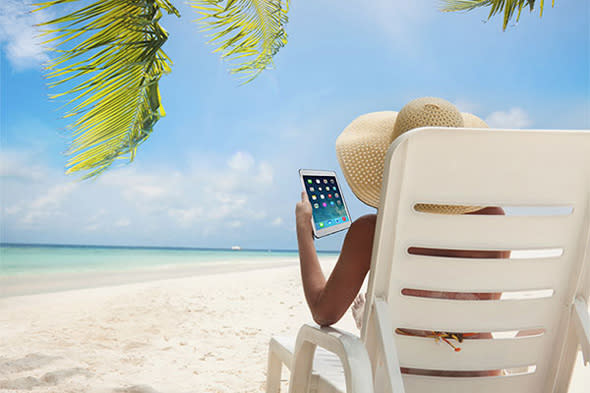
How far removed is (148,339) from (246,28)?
8.58 feet

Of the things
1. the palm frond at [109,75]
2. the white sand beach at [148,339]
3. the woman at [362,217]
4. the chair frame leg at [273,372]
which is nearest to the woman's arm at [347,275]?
the woman at [362,217]

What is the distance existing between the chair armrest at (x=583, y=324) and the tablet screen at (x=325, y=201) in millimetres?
591

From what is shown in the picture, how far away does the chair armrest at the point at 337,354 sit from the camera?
0.81 metres

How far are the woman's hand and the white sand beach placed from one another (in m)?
1.70

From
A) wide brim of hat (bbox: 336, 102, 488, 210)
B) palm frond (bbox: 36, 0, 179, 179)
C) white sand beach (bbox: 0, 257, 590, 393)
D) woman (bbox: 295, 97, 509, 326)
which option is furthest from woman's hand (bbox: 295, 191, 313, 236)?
white sand beach (bbox: 0, 257, 590, 393)

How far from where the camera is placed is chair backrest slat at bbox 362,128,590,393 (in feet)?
2.66

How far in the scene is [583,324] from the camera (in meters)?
Answer: 0.87

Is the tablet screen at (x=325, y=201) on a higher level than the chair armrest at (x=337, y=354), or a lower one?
higher

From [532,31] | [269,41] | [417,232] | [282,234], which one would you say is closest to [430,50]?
[532,31]

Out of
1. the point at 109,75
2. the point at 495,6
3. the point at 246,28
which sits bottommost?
the point at 109,75

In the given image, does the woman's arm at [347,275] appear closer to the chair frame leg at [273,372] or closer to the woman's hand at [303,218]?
the woman's hand at [303,218]

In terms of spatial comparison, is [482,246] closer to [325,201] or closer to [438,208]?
[438,208]

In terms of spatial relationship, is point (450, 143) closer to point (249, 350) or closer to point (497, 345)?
point (497, 345)

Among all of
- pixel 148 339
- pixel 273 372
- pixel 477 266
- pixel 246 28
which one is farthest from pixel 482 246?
pixel 148 339
